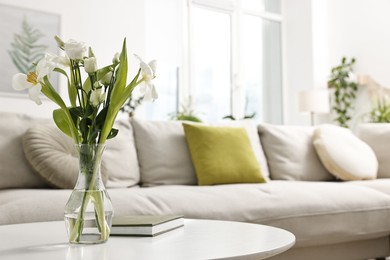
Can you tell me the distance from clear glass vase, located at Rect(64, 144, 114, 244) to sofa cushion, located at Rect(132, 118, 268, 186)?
1.51 metres

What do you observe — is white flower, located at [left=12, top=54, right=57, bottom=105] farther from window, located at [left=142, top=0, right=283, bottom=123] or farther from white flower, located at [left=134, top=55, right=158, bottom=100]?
window, located at [left=142, top=0, right=283, bottom=123]

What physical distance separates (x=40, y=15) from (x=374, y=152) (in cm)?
294

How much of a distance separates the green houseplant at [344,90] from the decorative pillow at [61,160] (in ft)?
12.8

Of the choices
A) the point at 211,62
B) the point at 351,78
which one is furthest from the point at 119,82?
the point at 351,78

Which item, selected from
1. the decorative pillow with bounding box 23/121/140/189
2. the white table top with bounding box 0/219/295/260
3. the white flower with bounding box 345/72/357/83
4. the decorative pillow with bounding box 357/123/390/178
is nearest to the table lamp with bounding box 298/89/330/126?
the white flower with bounding box 345/72/357/83

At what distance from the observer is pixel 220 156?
2771mm

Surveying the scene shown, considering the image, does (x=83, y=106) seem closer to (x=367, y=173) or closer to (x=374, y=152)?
(x=367, y=173)

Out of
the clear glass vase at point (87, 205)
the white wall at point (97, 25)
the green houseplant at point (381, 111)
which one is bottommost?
the clear glass vase at point (87, 205)

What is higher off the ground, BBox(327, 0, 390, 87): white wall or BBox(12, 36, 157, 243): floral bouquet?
BBox(327, 0, 390, 87): white wall

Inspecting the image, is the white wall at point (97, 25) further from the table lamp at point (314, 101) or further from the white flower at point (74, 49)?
the white flower at point (74, 49)

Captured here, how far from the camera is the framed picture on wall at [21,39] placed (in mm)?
4328

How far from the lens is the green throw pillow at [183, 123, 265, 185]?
8.92 ft

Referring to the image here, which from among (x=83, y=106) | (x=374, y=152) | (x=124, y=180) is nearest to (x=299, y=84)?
(x=374, y=152)

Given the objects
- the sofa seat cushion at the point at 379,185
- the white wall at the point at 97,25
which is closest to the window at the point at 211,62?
the white wall at the point at 97,25
